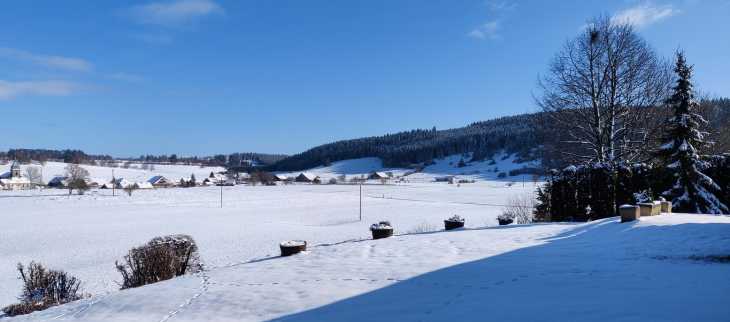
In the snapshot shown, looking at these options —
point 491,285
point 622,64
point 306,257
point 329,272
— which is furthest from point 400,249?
point 622,64

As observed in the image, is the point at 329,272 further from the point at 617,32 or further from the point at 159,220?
the point at 159,220

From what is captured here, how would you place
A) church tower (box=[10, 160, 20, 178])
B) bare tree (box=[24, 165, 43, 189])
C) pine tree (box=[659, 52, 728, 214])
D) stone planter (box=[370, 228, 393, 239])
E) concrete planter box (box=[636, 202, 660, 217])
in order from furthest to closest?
church tower (box=[10, 160, 20, 178]) < bare tree (box=[24, 165, 43, 189]) < pine tree (box=[659, 52, 728, 214]) < stone planter (box=[370, 228, 393, 239]) < concrete planter box (box=[636, 202, 660, 217])

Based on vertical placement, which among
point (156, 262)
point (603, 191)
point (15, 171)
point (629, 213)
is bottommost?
point (156, 262)

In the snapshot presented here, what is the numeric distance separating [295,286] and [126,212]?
39560mm

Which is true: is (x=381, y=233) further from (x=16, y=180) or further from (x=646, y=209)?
(x=16, y=180)

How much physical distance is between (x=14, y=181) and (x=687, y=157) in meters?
121

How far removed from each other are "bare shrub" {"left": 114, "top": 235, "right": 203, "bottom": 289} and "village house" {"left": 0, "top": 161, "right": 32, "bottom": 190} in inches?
4151

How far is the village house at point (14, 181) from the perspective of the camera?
89.7 meters

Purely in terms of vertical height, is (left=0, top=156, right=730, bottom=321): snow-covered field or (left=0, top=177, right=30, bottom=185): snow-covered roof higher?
(left=0, top=177, right=30, bottom=185): snow-covered roof

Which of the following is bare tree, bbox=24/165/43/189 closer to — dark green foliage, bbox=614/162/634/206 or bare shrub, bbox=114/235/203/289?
bare shrub, bbox=114/235/203/289

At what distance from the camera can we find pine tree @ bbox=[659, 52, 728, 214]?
12.9 meters

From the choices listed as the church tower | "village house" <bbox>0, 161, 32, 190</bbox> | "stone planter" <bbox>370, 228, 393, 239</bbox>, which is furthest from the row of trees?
the church tower

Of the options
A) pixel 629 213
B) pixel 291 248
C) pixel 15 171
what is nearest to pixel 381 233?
pixel 291 248

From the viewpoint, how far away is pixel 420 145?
143500mm
